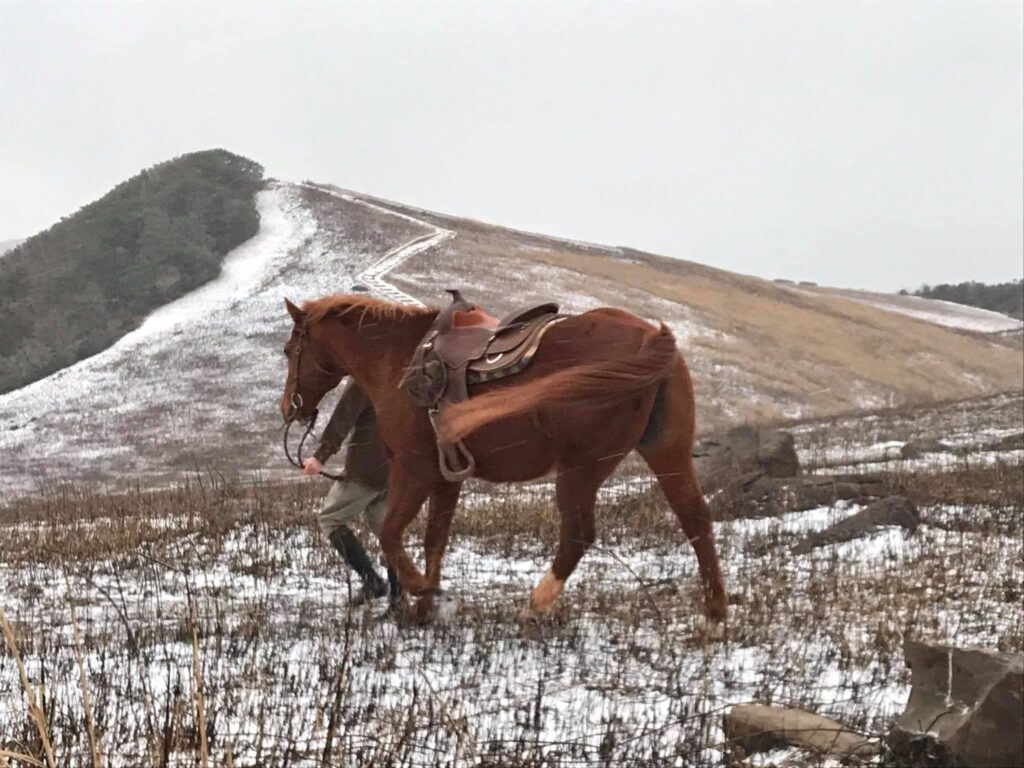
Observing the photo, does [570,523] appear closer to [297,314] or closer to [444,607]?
[444,607]

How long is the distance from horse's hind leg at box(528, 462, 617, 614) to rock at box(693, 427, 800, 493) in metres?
6.11

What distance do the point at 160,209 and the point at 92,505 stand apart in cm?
2595

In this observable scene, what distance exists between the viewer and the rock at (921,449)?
50.8 feet

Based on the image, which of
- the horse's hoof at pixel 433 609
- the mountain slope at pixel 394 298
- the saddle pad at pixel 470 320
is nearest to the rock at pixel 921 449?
the mountain slope at pixel 394 298

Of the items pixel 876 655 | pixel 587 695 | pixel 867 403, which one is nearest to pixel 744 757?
pixel 587 695

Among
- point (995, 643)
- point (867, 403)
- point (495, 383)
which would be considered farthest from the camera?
point (867, 403)

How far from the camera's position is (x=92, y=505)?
410 inches

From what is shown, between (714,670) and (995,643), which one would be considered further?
(995,643)

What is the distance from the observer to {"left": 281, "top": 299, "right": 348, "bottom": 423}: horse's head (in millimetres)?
6152

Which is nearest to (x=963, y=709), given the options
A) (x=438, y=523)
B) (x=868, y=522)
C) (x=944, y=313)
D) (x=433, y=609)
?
(x=433, y=609)

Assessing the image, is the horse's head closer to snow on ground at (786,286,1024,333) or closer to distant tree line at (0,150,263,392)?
distant tree line at (0,150,263,392)

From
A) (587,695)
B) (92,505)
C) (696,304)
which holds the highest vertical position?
(696,304)

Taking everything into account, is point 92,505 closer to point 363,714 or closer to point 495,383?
point 495,383

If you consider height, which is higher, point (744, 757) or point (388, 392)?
point (388, 392)
